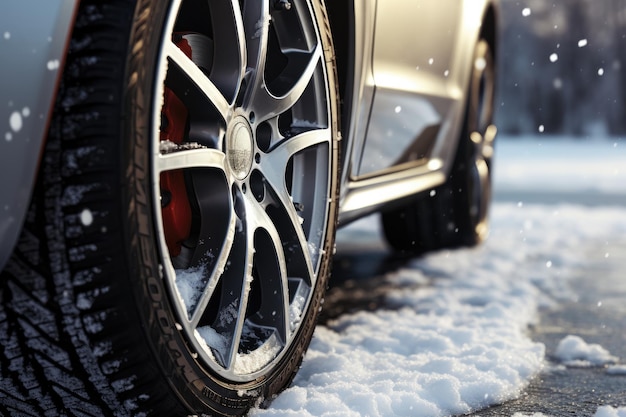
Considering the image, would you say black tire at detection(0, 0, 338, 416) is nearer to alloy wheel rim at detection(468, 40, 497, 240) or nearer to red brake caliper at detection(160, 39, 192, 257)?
red brake caliper at detection(160, 39, 192, 257)

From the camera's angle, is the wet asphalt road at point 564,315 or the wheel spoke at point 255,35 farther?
the wet asphalt road at point 564,315

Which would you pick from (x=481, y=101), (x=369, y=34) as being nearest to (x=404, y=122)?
(x=369, y=34)

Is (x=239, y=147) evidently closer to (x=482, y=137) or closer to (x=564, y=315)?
(x=564, y=315)

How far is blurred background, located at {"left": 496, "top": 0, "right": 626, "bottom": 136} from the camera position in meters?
19.1

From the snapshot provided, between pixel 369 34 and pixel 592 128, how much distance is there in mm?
18095

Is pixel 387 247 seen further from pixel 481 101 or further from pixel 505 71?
pixel 505 71

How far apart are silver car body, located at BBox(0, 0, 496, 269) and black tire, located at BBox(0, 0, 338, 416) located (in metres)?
0.06

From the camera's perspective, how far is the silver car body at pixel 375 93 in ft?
4.12

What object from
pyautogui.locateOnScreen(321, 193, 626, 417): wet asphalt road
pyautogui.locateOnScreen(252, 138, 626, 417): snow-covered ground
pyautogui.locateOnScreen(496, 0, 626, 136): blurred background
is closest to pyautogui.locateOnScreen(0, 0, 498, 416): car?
pyautogui.locateOnScreen(252, 138, 626, 417): snow-covered ground

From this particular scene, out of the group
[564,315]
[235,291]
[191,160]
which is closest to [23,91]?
[191,160]

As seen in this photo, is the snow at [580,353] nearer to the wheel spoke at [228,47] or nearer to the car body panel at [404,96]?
the car body panel at [404,96]

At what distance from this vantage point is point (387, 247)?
479 centimetres

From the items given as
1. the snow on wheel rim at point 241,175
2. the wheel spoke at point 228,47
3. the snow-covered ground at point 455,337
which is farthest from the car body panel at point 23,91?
the snow-covered ground at point 455,337

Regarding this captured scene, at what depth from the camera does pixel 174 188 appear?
1731 millimetres
